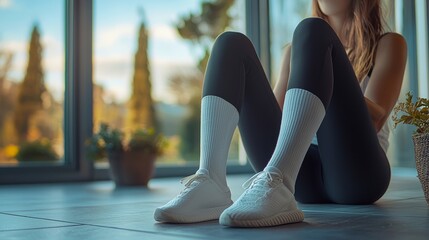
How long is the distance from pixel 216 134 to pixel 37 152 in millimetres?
2553

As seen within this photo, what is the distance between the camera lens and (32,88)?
3.80 metres

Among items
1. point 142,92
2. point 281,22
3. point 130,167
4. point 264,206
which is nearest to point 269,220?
point 264,206

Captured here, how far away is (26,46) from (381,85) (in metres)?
2.67

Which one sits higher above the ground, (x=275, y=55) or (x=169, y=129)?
(x=275, y=55)

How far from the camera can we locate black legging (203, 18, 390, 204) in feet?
4.30

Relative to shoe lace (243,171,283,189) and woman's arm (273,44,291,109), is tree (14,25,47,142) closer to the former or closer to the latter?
woman's arm (273,44,291,109)

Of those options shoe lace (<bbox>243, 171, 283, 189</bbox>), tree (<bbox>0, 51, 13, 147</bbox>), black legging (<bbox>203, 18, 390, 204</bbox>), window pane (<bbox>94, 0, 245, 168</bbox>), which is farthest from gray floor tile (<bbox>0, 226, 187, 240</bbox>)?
window pane (<bbox>94, 0, 245, 168</bbox>)

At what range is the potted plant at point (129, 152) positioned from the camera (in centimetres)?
310

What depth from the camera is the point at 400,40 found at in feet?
5.53

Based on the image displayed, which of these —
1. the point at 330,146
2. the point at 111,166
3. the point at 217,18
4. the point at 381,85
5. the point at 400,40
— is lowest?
Answer: the point at 111,166

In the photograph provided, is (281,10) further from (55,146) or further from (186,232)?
(186,232)

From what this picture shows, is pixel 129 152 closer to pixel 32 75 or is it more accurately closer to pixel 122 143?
pixel 122 143

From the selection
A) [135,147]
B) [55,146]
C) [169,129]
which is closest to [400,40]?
[135,147]

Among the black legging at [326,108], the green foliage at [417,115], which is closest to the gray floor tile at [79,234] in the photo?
the black legging at [326,108]
